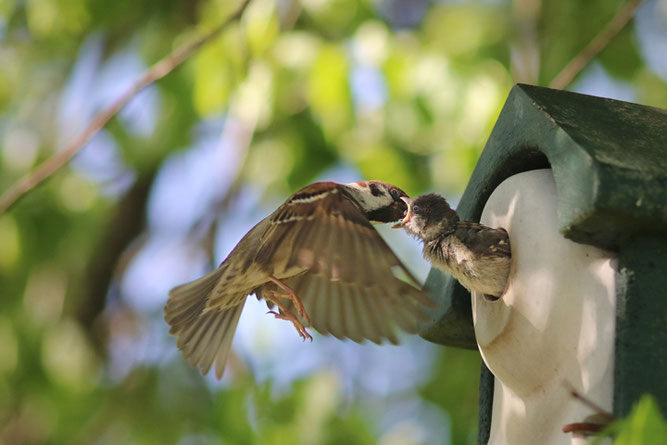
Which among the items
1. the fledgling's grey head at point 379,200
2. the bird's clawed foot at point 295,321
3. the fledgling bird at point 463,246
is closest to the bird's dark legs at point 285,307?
the bird's clawed foot at point 295,321

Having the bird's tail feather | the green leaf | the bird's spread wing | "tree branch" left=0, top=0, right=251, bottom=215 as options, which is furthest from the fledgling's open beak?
the green leaf

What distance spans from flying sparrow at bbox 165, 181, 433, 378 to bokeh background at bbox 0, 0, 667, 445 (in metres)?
0.79

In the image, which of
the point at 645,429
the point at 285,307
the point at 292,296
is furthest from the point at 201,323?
the point at 645,429

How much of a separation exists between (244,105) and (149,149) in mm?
767

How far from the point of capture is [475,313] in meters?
2.34

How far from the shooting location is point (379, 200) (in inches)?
111

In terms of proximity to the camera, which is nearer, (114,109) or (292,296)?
(292,296)

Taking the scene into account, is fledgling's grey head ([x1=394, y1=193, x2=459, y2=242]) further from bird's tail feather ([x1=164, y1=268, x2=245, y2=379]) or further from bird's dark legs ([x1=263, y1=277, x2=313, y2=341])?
bird's tail feather ([x1=164, y1=268, x2=245, y2=379])

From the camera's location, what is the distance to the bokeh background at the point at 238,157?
141 inches

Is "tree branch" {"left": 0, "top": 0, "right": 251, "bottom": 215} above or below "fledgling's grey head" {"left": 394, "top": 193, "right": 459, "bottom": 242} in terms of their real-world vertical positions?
above

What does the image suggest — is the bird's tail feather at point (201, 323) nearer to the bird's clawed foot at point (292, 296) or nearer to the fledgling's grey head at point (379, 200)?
the bird's clawed foot at point (292, 296)

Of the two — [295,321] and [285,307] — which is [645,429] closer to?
[295,321]

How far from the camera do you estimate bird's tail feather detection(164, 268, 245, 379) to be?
2.95 metres

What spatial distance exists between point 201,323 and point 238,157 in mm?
1370
